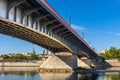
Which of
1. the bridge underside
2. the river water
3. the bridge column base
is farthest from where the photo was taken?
the bridge column base

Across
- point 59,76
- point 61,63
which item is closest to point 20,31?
point 59,76

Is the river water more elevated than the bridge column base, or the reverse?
the bridge column base

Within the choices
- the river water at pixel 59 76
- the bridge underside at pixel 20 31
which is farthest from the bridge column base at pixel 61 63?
the bridge underside at pixel 20 31

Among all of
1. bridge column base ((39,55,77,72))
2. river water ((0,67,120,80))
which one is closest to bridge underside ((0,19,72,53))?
river water ((0,67,120,80))

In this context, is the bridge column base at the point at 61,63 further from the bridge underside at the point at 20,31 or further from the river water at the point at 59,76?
the bridge underside at the point at 20,31

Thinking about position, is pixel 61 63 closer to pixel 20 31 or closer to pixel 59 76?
pixel 59 76

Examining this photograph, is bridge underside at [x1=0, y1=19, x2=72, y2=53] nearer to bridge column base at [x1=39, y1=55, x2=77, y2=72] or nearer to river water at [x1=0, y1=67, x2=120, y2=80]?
river water at [x1=0, y1=67, x2=120, y2=80]

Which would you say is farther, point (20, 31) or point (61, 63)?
point (61, 63)

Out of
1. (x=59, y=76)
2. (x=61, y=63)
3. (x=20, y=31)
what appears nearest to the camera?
(x=20, y=31)

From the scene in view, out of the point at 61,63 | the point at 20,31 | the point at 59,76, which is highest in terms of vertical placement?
the point at 20,31

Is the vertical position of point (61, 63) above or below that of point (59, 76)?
above

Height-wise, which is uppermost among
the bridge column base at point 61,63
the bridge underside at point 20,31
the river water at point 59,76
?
the bridge underside at point 20,31

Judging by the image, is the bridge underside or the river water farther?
the river water

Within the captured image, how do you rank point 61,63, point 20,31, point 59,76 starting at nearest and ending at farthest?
point 20,31 → point 59,76 → point 61,63
